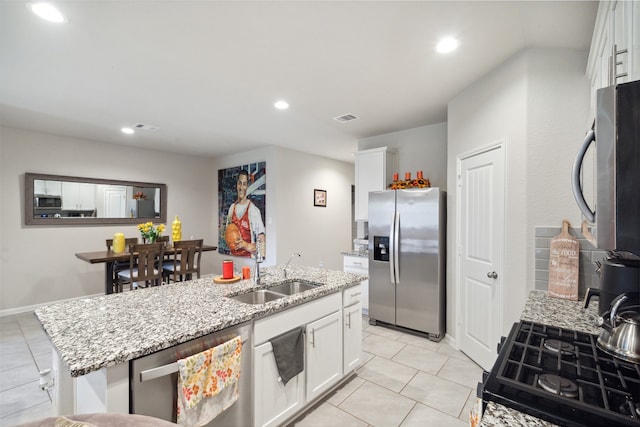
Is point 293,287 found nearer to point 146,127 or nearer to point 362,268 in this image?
point 362,268

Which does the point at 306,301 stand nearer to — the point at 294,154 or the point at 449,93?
the point at 449,93

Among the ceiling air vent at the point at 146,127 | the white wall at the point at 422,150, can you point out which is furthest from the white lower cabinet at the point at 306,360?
the ceiling air vent at the point at 146,127

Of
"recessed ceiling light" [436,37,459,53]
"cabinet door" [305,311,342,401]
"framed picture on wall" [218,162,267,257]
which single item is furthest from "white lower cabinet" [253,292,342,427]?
"framed picture on wall" [218,162,267,257]

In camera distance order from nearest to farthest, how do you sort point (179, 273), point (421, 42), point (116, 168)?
point (421, 42)
point (179, 273)
point (116, 168)

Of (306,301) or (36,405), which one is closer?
(306,301)

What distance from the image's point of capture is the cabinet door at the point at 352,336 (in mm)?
2395

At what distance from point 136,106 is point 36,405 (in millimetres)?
2950

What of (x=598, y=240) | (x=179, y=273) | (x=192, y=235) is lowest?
(x=179, y=273)

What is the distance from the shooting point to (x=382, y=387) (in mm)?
2434

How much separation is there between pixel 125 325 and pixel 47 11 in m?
1.97

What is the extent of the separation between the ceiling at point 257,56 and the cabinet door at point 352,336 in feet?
6.82

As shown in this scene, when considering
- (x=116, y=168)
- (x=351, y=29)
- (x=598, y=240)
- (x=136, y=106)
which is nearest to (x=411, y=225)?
(x=351, y=29)

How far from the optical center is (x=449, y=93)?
302cm

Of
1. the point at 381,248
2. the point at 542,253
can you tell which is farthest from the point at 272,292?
the point at 542,253
